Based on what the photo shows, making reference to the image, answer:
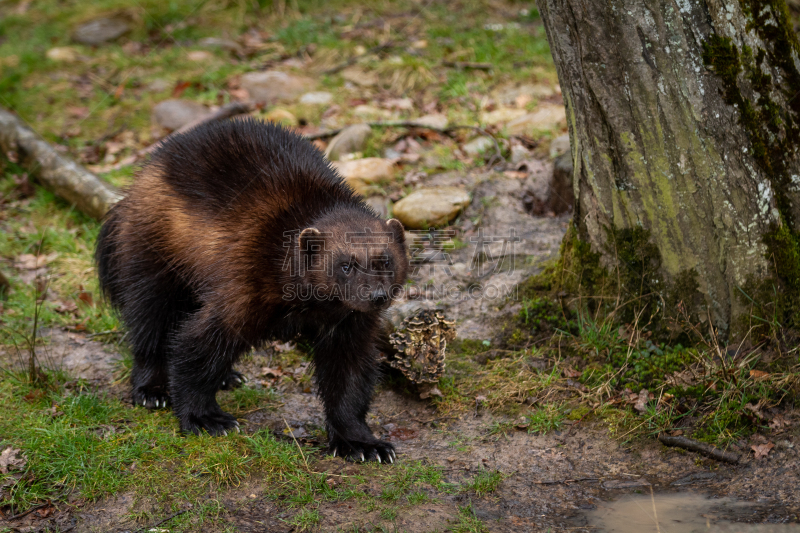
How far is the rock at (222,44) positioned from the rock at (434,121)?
153 inches

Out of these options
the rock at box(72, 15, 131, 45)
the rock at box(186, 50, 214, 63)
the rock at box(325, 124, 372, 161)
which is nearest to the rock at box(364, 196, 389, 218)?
the rock at box(325, 124, 372, 161)

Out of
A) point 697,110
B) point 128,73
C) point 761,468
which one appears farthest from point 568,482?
point 128,73

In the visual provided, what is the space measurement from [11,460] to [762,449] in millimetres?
4056

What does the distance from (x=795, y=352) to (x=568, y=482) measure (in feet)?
4.94

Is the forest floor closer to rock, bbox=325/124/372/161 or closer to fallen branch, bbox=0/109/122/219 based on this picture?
rock, bbox=325/124/372/161

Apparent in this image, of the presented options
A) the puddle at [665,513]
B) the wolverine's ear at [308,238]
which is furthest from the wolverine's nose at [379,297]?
the puddle at [665,513]

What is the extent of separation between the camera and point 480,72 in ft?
29.3

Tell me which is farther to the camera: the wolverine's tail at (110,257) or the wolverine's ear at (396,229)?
the wolverine's tail at (110,257)

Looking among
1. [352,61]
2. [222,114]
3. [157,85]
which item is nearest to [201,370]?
[222,114]

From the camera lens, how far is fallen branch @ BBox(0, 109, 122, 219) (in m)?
6.71

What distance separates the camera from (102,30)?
1116 centimetres

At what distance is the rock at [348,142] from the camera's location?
24.0 ft

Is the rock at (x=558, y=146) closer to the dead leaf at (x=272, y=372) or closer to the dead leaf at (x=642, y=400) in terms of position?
the dead leaf at (x=642, y=400)

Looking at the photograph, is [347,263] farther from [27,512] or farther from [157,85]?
[157,85]
